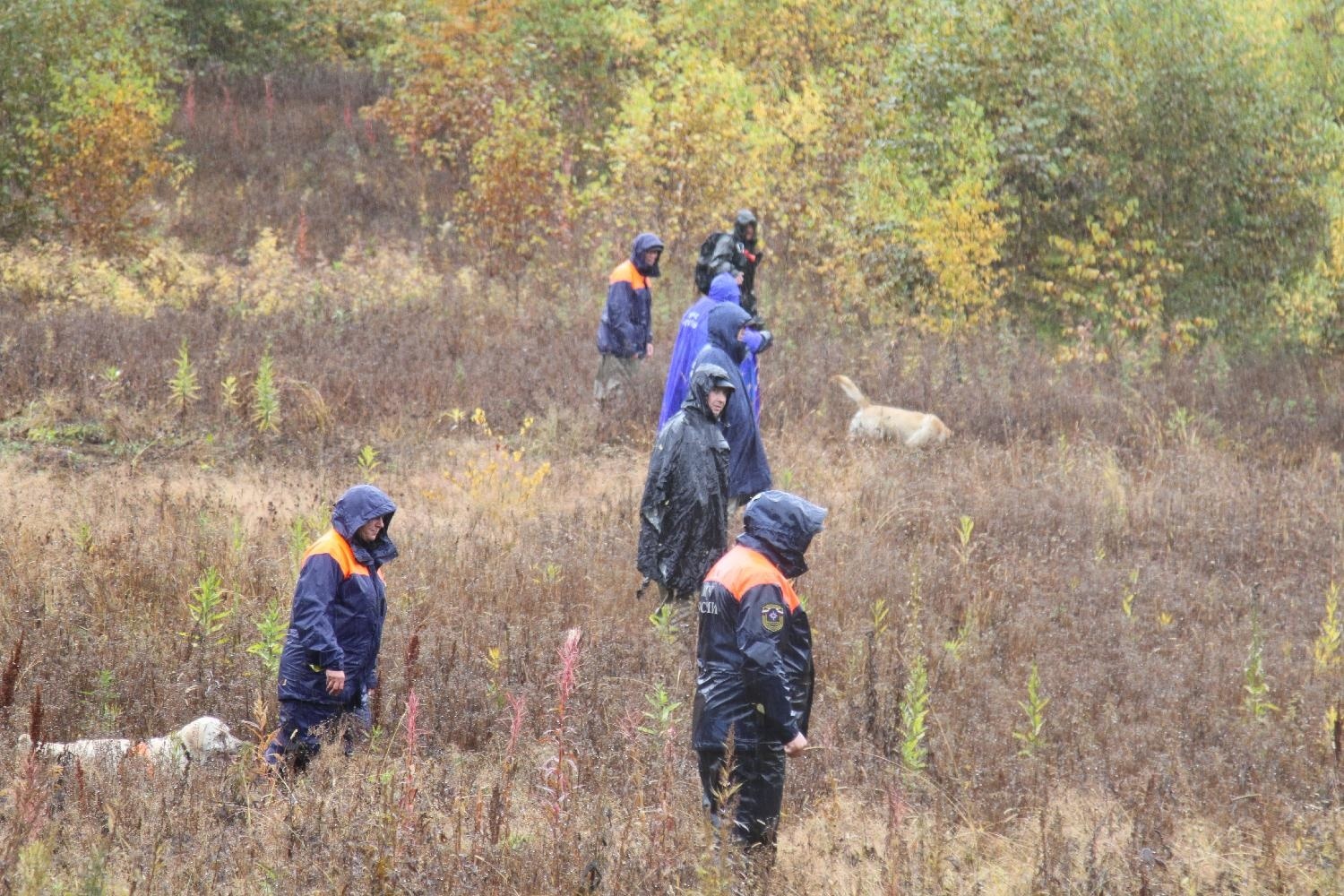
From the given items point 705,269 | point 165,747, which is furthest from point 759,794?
point 705,269

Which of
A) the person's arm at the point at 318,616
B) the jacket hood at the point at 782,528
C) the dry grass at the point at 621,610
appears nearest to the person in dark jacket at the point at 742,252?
the dry grass at the point at 621,610

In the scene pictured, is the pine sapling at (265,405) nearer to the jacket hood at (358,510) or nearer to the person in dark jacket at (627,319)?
the person in dark jacket at (627,319)

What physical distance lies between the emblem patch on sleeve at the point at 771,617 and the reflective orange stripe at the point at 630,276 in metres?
6.78

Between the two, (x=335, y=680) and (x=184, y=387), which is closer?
(x=335, y=680)

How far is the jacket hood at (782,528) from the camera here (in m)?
4.66

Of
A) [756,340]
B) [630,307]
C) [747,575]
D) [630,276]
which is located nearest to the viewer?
[747,575]

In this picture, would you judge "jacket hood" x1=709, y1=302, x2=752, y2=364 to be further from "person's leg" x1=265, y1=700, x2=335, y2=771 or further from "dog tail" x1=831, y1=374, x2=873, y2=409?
"dog tail" x1=831, y1=374, x2=873, y2=409

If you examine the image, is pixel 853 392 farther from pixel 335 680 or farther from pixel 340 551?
pixel 335 680

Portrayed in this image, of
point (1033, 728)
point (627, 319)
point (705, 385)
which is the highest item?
point (627, 319)

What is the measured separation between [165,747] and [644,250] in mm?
6367

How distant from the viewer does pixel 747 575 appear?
4.64m

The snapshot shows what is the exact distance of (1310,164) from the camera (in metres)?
16.1

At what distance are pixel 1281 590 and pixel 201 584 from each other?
6.74m

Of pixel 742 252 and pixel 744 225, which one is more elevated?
pixel 744 225
